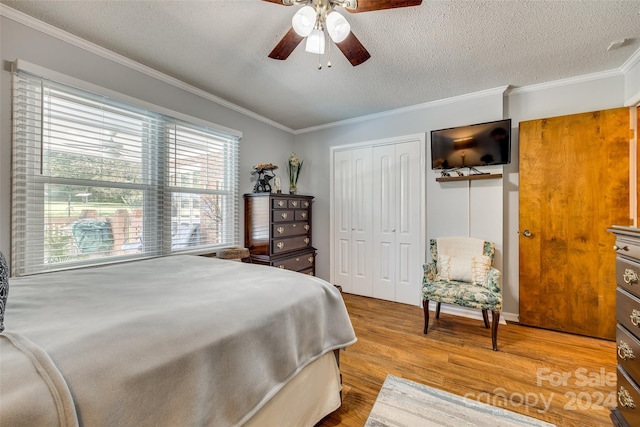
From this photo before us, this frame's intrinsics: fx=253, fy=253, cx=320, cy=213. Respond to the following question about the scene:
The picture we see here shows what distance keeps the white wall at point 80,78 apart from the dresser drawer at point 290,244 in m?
0.54

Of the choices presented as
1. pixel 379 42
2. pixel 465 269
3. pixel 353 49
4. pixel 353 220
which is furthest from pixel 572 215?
pixel 353 49

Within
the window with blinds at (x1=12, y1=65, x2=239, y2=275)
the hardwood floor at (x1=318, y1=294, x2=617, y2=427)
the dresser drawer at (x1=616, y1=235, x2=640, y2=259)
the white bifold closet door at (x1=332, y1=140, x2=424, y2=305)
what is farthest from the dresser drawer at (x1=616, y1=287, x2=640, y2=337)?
the window with blinds at (x1=12, y1=65, x2=239, y2=275)

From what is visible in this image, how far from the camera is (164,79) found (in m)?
2.50

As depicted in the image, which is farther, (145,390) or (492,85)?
(492,85)

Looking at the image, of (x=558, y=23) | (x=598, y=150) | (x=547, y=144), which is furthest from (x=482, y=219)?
(x=558, y=23)

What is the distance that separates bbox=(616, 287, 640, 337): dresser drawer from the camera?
116 cm

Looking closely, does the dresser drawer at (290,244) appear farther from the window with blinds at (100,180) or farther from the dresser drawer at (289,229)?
the window with blinds at (100,180)

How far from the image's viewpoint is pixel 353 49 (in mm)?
1753

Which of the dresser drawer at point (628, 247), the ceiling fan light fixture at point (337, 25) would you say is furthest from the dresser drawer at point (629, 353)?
the ceiling fan light fixture at point (337, 25)

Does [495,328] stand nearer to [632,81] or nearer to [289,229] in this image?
[289,229]

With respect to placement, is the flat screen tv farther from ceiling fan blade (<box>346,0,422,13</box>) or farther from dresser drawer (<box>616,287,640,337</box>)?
ceiling fan blade (<box>346,0,422,13</box>)

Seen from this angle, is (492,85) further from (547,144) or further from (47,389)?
(47,389)

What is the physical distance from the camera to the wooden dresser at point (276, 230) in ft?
10.3

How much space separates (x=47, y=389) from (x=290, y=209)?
9.70 ft
